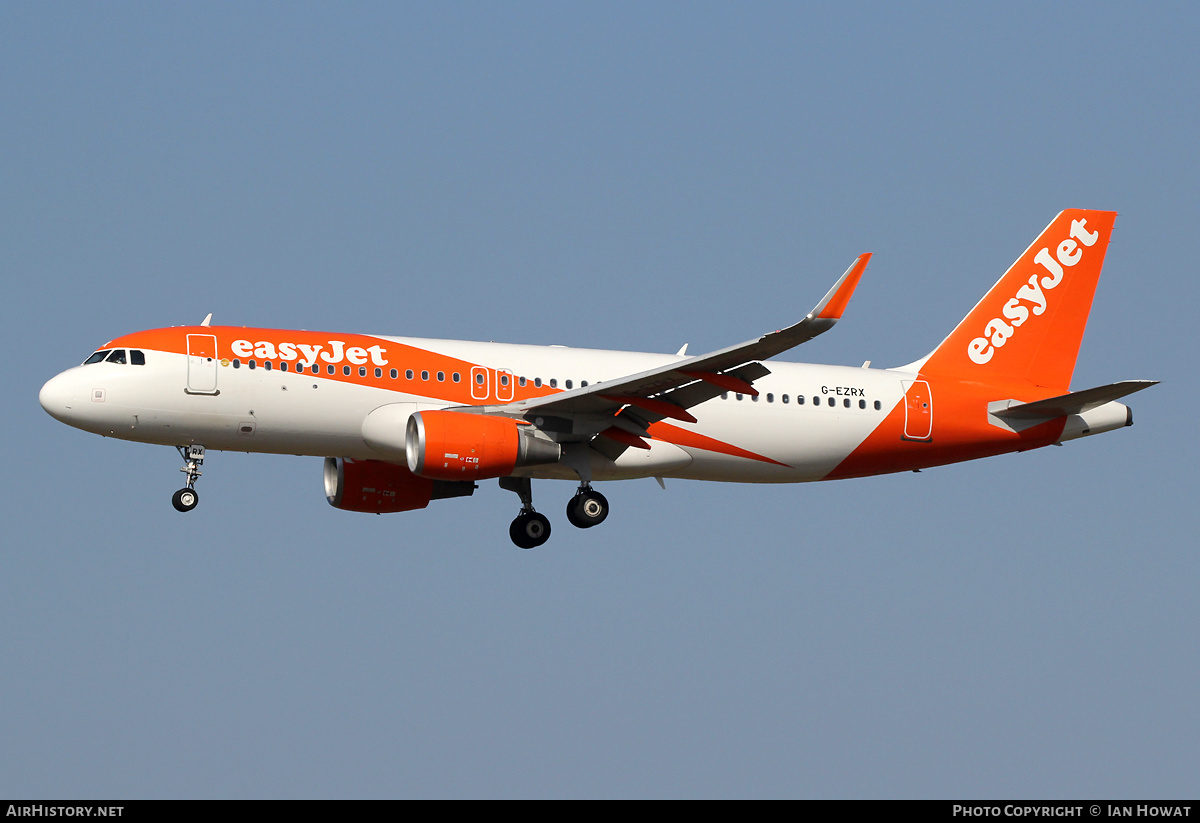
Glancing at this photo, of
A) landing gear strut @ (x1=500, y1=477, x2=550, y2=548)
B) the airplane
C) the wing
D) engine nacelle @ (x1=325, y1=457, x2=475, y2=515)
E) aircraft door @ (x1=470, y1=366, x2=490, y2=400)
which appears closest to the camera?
the wing

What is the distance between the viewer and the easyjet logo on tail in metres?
41.3

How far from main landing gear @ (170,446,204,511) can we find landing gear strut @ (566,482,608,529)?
8.18 metres

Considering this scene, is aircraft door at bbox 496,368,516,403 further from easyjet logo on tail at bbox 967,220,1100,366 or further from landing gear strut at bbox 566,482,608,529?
easyjet logo on tail at bbox 967,220,1100,366

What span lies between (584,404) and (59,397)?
1099 cm

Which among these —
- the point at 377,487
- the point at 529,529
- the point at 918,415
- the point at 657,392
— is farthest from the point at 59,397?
the point at 918,415

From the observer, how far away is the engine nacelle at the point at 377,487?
129 ft

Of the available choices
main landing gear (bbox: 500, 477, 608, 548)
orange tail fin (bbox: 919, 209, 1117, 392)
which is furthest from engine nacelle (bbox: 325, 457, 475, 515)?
orange tail fin (bbox: 919, 209, 1117, 392)

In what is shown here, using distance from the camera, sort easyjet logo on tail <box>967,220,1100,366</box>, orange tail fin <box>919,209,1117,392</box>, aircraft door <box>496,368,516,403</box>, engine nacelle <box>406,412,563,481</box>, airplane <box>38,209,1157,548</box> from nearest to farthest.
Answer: engine nacelle <box>406,412,563,481</box> < airplane <box>38,209,1157,548</box> < aircraft door <box>496,368,516,403</box> < orange tail fin <box>919,209,1117,392</box> < easyjet logo on tail <box>967,220,1100,366</box>

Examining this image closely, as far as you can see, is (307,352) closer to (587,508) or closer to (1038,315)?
(587,508)

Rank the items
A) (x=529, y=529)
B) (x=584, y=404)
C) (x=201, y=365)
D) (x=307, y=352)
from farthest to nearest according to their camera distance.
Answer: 1. (x=529, y=529)
2. (x=307, y=352)
3. (x=584, y=404)
4. (x=201, y=365)

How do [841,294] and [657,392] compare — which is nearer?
[841,294]

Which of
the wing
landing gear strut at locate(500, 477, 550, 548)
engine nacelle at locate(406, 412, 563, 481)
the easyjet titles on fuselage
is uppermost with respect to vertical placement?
the easyjet titles on fuselage

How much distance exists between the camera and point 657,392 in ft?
114

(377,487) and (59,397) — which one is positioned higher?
(59,397)
